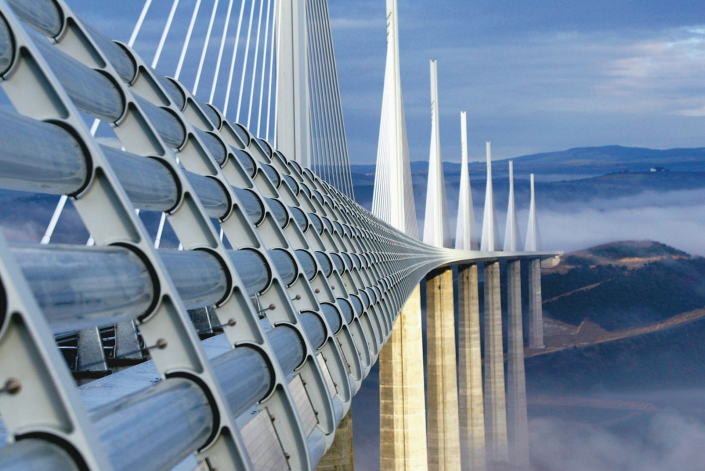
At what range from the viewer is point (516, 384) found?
177ft

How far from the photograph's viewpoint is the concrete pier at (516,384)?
172ft

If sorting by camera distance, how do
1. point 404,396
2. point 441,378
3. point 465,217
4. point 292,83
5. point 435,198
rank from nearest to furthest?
1. point 292,83
2. point 404,396
3. point 435,198
4. point 441,378
5. point 465,217

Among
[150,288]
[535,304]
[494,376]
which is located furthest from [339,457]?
[535,304]

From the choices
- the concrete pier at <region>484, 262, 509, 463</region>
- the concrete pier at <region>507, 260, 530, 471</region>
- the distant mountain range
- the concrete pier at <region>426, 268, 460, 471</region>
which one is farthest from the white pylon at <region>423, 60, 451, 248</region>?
the distant mountain range

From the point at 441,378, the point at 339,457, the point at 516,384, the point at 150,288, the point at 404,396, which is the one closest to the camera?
the point at 150,288

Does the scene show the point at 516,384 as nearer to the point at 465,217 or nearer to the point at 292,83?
the point at 465,217

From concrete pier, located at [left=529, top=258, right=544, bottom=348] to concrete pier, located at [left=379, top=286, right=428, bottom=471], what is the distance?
145 ft

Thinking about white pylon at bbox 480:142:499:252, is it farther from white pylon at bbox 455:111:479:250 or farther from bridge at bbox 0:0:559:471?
bridge at bbox 0:0:559:471

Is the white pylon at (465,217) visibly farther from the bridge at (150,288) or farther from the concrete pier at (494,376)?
the bridge at (150,288)

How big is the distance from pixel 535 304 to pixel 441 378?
36472 mm

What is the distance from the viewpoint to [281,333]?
252 centimetres

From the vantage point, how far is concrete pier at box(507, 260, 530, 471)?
52.4 m

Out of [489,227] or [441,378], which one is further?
[489,227]

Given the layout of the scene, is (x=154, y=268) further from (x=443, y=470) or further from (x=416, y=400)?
(x=443, y=470)
